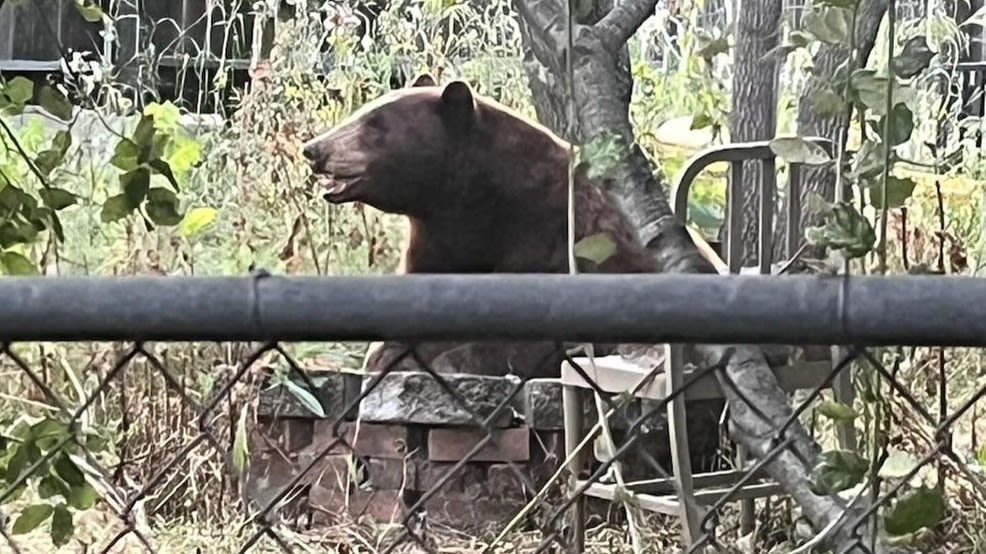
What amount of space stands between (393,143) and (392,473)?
586 mm

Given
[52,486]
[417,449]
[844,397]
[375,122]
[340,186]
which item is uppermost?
[375,122]

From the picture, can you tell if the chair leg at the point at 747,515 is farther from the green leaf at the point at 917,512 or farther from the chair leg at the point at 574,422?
the green leaf at the point at 917,512

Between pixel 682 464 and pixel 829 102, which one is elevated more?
pixel 829 102

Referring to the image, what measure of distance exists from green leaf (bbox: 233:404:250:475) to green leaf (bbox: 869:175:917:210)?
1.77m

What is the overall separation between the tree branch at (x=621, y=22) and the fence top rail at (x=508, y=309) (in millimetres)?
670

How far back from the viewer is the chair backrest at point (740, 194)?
2012 millimetres

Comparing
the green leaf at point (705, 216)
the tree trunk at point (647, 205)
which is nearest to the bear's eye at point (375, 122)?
the green leaf at point (705, 216)

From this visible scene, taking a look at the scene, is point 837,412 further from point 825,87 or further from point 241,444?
point 241,444

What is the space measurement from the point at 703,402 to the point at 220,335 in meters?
2.10

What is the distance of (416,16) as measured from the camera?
3715 millimetres

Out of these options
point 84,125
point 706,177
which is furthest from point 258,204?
point 706,177

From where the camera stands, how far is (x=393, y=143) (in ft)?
8.95

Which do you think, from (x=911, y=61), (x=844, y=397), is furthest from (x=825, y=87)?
(x=844, y=397)

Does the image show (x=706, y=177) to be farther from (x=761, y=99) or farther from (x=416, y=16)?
(x=416, y=16)
